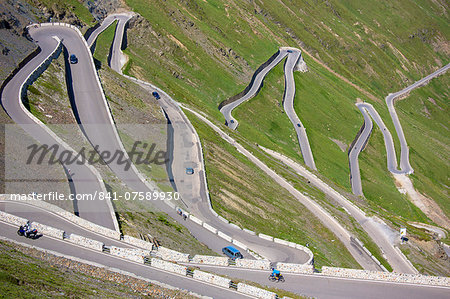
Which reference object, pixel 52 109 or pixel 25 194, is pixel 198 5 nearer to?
pixel 52 109

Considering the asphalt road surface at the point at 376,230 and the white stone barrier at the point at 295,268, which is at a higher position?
the asphalt road surface at the point at 376,230

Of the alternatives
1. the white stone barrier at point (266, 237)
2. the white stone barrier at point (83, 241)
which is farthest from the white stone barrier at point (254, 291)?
the white stone barrier at point (266, 237)

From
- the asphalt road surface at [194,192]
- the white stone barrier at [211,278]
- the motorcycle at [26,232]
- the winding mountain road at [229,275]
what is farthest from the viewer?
the asphalt road surface at [194,192]

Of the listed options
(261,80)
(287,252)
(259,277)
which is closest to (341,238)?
(287,252)

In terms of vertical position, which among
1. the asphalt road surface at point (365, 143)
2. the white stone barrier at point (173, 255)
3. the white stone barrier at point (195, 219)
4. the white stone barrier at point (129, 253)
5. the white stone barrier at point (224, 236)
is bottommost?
the white stone barrier at point (129, 253)

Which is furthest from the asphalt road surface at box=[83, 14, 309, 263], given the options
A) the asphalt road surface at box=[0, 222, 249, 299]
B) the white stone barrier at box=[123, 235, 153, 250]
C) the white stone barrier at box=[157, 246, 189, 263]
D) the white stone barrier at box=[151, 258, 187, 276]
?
the asphalt road surface at box=[0, 222, 249, 299]

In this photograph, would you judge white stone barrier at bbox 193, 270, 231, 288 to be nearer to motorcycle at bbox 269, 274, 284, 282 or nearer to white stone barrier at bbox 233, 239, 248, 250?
motorcycle at bbox 269, 274, 284, 282

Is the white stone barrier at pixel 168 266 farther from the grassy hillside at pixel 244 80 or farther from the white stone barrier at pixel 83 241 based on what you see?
the grassy hillside at pixel 244 80

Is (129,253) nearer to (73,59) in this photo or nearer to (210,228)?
(210,228)
